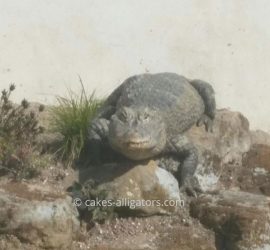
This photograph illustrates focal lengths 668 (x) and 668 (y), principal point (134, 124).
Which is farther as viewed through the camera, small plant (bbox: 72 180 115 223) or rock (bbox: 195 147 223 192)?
rock (bbox: 195 147 223 192)

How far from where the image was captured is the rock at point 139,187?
5195mm

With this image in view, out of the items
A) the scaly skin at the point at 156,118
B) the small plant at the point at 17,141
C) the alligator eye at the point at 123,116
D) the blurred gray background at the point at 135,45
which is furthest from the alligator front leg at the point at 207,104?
the small plant at the point at 17,141

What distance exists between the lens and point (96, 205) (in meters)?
5.11

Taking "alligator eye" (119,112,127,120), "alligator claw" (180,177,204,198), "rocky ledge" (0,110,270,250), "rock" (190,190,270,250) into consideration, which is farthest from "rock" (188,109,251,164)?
"alligator eye" (119,112,127,120)

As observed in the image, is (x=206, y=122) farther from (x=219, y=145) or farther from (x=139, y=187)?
(x=139, y=187)

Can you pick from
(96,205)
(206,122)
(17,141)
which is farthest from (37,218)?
(206,122)

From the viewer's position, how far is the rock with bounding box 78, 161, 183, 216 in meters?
5.20

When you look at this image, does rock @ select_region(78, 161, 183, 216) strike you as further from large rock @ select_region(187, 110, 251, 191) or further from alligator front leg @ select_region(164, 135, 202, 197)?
large rock @ select_region(187, 110, 251, 191)

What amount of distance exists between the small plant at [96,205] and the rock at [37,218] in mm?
195

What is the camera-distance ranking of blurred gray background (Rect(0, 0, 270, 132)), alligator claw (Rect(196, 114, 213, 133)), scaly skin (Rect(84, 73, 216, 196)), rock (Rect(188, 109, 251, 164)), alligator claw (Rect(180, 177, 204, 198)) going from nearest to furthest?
scaly skin (Rect(84, 73, 216, 196)), alligator claw (Rect(180, 177, 204, 198)), rock (Rect(188, 109, 251, 164)), alligator claw (Rect(196, 114, 213, 133)), blurred gray background (Rect(0, 0, 270, 132))

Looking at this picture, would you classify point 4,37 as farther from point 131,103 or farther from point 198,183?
point 198,183

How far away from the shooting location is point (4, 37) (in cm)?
753

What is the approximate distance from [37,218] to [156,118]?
1.45m

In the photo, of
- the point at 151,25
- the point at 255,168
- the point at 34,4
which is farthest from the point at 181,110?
the point at 34,4
